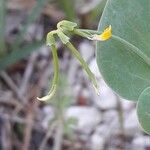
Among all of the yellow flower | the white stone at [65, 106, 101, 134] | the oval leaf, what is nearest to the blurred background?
the white stone at [65, 106, 101, 134]

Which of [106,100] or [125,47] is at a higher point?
[125,47]

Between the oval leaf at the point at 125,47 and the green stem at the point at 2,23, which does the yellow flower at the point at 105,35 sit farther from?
the green stem at the point at 2,23

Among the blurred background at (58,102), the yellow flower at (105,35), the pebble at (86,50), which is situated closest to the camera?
the yellow flower at (105,35)

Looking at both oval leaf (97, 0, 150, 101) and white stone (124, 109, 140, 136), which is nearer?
oval leaf (97, 0, 150, 101)

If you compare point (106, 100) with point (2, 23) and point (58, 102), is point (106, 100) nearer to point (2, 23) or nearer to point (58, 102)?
point (58, 102)

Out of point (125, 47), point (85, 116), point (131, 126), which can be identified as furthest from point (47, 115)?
point (125, 47)

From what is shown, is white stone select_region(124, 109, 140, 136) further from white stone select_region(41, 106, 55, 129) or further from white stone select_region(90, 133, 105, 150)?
white stone select_region(41, 106, 55, 129)

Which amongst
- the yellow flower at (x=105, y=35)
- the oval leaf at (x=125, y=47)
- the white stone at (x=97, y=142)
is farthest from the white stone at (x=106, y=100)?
the yellow flower at (x=105, y=35)

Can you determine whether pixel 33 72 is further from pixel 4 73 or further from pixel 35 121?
pixel 35 121
